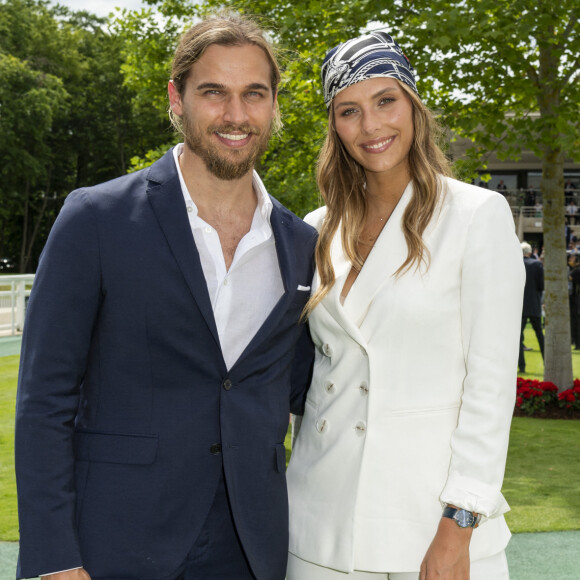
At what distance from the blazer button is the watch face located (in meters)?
0.39

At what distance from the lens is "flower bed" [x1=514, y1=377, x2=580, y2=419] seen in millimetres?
10227

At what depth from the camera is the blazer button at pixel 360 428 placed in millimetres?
2566

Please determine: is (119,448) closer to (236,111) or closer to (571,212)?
(236,111)

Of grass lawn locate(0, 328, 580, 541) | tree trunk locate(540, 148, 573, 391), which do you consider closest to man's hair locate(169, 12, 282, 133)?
grass lawn locate(0, 328, 580, 541)

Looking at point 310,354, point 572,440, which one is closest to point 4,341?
point 572,440

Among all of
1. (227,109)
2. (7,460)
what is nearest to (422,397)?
(227,109)

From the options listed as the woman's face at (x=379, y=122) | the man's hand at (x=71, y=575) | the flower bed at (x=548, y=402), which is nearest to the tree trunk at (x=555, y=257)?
the flower bed at (x=548, y=402)

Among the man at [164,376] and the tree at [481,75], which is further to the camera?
the tree at [481,75]

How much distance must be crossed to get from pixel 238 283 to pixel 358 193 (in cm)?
76

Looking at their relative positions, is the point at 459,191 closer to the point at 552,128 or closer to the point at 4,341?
the point at 552,128

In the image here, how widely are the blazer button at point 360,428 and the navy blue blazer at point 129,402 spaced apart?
0.30 meters

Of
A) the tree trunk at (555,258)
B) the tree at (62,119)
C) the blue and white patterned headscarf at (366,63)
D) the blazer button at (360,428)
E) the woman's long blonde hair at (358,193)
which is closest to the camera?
the blazer button at (360,428)

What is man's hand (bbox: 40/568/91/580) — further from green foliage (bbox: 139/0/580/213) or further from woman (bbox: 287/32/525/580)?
green foliage (bbox: 139/0/580/213)

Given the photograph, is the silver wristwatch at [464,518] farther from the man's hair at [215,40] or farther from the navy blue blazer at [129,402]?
the man's hair at [215,40]
